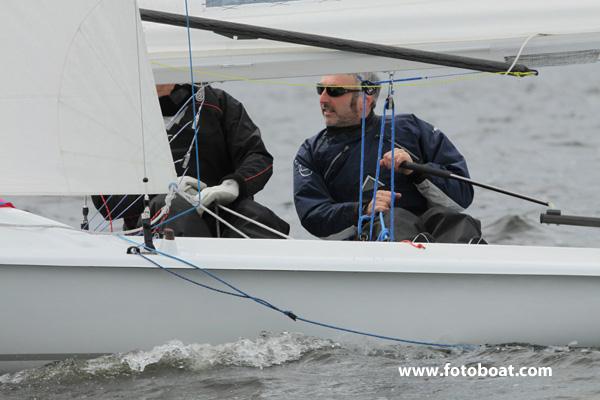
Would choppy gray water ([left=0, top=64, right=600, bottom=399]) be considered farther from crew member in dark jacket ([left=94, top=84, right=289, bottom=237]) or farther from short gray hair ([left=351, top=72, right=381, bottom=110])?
crew member in dark jacket ([left=94, top=84, right=289, bottom=237])

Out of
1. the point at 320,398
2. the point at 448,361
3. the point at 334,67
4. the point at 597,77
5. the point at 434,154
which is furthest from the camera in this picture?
the point at 597,77

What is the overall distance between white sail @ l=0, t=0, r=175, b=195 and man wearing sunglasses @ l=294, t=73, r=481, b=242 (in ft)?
3.37

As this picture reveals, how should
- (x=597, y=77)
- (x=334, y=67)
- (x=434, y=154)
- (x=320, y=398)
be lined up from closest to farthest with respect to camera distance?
(x=320, y=398)
(x=334, y=67)
(x=434, y=154)
(x=597, y=77)

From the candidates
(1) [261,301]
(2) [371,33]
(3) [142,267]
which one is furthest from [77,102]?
(2) [371,33]

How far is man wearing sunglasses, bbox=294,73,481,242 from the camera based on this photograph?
5.05 metres

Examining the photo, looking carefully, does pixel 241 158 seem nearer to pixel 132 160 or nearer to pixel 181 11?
pixel 181 11

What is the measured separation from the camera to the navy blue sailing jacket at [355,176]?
201 inches

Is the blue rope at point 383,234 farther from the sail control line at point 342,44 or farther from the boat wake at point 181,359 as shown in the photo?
the sail control line at point 342,44

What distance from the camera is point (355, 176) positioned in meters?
5.21

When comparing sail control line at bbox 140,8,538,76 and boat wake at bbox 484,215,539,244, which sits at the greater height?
sail control line at bbox 140,8,538,76

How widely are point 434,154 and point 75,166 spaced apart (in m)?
1.60

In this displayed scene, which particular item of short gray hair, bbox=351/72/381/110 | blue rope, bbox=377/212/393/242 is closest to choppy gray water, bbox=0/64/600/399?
short gray hair, bbox=351/72/381/110

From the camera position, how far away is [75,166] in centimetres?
422

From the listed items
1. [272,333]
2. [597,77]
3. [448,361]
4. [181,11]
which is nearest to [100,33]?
[181,11]
